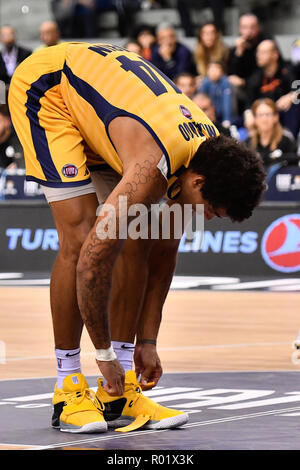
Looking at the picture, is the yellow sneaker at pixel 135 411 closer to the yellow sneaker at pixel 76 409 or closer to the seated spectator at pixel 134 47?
the yellow sneaker at pixel 76 409

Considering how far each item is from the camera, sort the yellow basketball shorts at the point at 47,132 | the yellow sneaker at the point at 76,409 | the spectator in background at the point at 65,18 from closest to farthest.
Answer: the yellow sneaker at the point at 76,409
the yellow basketball shorts at the point at 47,132
the spectator in background at the point at 65,18

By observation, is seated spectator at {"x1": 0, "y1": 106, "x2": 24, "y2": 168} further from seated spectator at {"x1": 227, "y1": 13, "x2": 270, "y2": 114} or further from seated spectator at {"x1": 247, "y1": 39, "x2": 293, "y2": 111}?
seated spectator at {"x1": 247, "y1": 39, "x2": 293, "y2": 111}

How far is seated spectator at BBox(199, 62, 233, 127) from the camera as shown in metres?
14.0

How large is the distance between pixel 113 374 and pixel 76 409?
35cm

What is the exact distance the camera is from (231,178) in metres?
4.35

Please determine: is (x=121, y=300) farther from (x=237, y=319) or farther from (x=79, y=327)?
(x=237, y=319)

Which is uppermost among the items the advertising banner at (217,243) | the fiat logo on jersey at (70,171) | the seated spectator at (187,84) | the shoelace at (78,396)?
the fiat logo on jersey at (70,171)

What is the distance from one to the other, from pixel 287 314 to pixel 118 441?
4.79 metres

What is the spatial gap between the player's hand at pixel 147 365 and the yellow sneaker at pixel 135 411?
13cm

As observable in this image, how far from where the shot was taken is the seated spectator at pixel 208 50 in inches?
572
